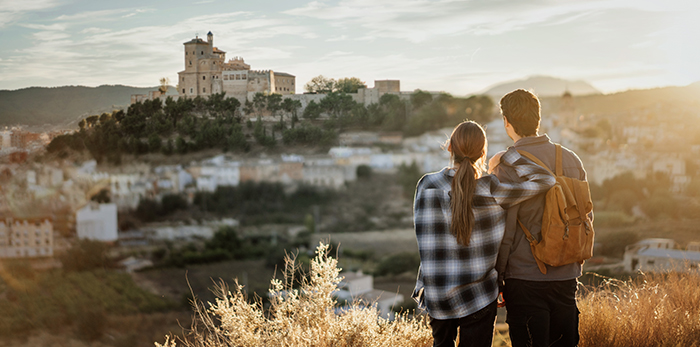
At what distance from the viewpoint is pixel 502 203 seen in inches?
40.1

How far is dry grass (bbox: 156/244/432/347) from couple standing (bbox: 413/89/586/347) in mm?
408

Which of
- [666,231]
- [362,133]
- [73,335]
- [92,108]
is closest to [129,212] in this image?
[92,108]

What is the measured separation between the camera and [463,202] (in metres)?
0.98

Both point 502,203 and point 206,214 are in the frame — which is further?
point 206,214

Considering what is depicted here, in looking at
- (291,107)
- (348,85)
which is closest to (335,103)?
(348,85)

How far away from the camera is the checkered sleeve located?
1003 mm

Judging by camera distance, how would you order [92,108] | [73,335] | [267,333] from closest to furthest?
[267,333] < [73,335] < [92,108]

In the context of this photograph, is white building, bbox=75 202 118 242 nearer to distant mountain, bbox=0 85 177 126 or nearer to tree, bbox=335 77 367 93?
distant mountain, bbox=0 85 177 126

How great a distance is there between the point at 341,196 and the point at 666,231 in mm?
Result: 18536

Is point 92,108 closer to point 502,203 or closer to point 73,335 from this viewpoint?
point 73,335

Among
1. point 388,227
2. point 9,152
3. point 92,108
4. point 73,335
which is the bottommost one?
point 73,335

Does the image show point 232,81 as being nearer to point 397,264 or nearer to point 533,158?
point 397,264

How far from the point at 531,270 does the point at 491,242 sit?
0.38ft

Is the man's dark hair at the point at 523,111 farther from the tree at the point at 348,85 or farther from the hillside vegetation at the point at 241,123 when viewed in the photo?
the tree at the point at 348,85
